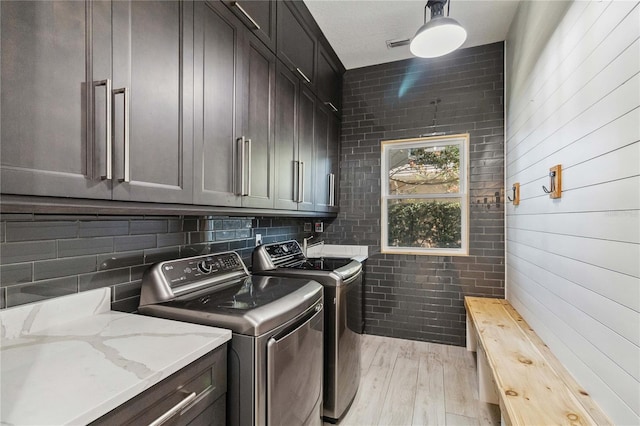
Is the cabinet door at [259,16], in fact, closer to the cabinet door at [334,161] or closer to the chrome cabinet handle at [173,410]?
the cabinet door at [334,161]

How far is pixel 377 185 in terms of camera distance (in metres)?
3.31

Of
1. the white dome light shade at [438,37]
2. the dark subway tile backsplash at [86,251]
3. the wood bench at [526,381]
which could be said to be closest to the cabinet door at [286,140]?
the dark subway tile backsplash at [86,251]

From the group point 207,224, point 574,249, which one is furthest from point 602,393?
point 207,224

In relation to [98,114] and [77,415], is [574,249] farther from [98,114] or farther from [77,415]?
[98,114]

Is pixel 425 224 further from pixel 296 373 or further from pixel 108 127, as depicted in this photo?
pixel 108 127

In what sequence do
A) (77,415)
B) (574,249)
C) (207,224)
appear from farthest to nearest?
(207,224) < (574,249) < (77,415)

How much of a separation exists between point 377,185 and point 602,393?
7.91 feet

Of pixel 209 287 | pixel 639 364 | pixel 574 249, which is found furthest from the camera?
pixel 209 287

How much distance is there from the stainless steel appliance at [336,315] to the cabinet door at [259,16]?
1349 mm

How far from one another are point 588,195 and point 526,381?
90cm

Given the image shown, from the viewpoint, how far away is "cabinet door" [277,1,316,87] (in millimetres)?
2014

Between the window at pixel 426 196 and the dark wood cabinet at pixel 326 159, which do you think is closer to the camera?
the dark wood cabinet at pixel 326 159

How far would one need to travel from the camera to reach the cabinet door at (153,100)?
0.97 meters

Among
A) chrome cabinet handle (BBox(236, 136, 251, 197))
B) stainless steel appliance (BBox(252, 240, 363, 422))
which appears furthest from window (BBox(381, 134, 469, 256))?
chrome cabinet handle (BBox(236, 136, 251, 197))
